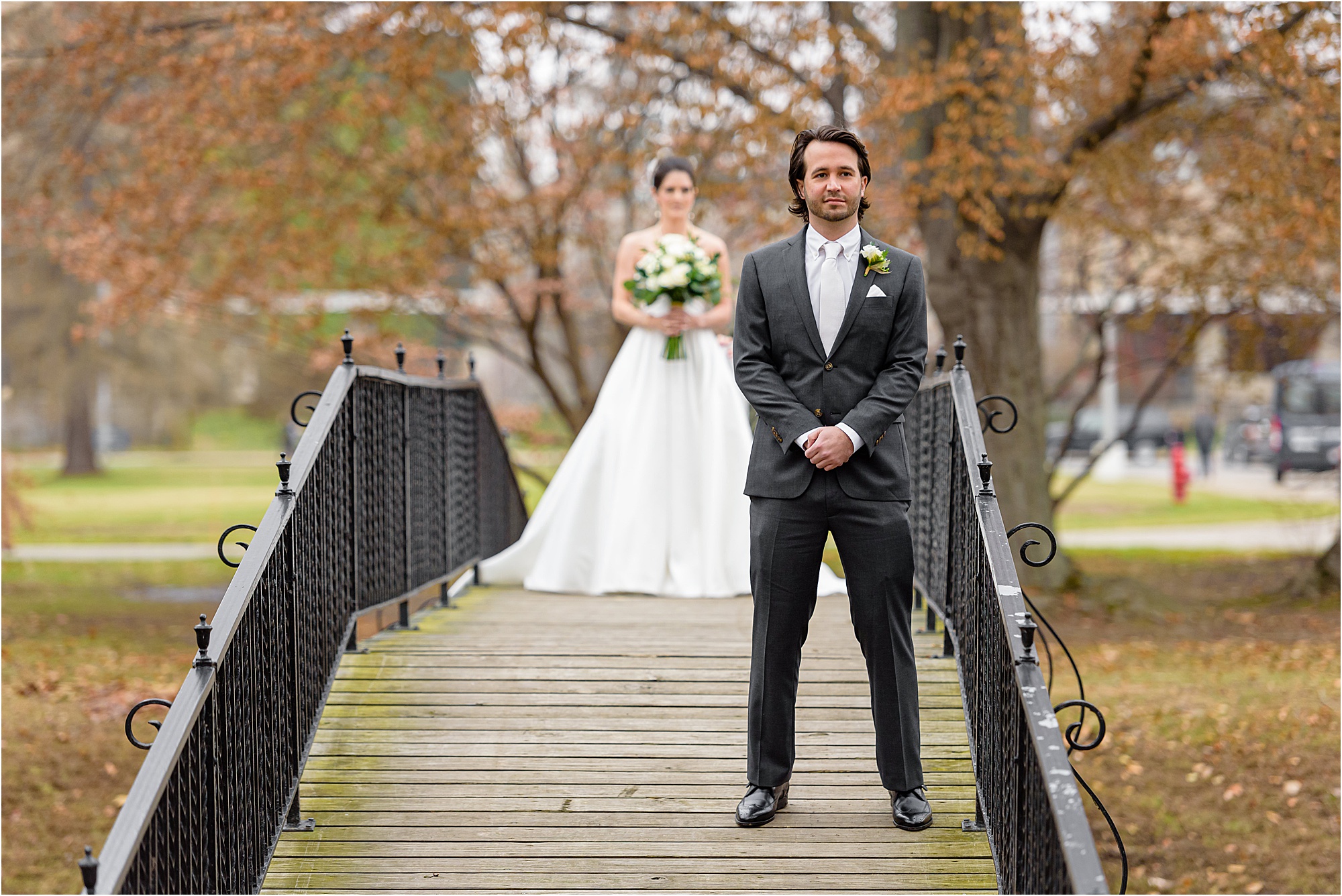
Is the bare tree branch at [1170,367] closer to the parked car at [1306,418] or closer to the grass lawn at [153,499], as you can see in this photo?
the grass lawn at [153,499]

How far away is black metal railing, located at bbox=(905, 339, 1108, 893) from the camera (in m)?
2.72

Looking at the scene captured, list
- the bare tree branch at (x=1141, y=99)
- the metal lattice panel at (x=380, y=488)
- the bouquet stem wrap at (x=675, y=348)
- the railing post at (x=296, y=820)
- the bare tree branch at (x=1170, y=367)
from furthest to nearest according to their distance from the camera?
the bare tree branch at (x=1170, y=367)
the bare tree branch at (x=1141, y=99)
the bouquet stem wrap at (x=675, y=348)
the metal lattice panel at (x=380, y=488)
the railing post at (x=296, y=820)

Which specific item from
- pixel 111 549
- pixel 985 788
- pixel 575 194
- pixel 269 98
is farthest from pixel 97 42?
pixel 985 788

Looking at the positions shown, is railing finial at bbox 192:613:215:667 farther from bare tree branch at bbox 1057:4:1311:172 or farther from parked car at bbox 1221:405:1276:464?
parked car at bbox 1221:405:1276:464

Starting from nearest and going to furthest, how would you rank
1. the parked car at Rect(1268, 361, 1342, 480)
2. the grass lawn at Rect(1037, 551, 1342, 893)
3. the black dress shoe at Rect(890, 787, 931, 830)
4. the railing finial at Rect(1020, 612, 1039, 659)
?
the railing finial at Rect(1020, 612, 1039, 659) < the black dress shoe at Rect(890, 787, 931, 830) < the grass lawn at Rect(1037, 551, 1342, 893) < the parked car at Rect(1268, 361, 1342, 480)

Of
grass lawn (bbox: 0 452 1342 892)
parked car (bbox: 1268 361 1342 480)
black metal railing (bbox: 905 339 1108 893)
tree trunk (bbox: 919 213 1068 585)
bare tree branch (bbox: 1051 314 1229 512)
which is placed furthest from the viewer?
parked car (bbox: 1268 361 1342 480)

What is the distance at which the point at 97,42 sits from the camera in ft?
40.2

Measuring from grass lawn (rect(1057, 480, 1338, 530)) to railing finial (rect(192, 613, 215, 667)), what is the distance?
716 inches

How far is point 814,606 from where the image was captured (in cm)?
391

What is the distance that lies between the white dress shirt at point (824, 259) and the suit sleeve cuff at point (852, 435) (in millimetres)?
361

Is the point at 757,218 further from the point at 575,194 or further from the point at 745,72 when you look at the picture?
the point at 575,194

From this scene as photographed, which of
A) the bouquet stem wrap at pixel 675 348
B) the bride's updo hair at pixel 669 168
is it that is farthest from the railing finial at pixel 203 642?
the bride's updo hair at pixel 669 168

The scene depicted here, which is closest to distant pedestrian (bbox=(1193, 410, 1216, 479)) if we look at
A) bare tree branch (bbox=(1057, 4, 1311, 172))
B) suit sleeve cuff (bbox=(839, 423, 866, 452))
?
bare tree branch (bbox=(1057, 4, 1311, 172))

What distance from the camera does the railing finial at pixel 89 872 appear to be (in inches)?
91.8
